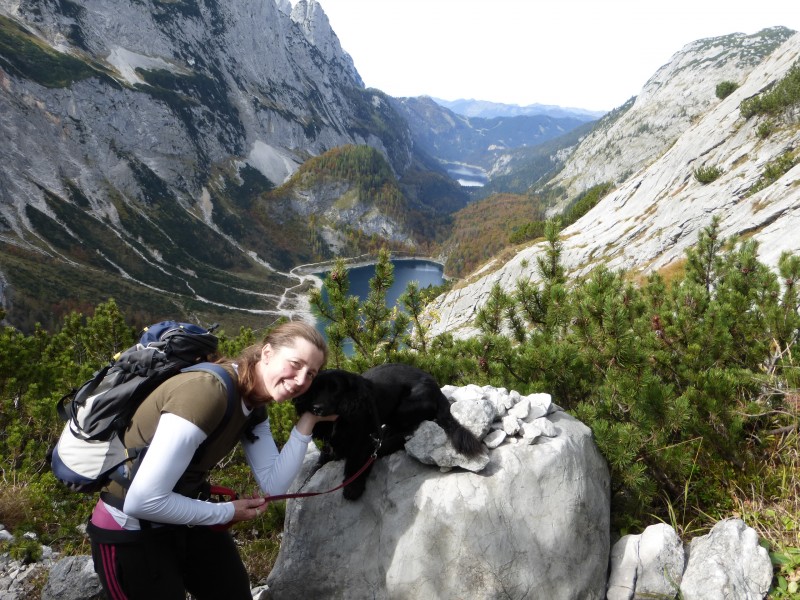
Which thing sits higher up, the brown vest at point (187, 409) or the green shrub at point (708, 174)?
the brown vest at point (187, 409)

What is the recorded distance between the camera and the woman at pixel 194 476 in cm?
262

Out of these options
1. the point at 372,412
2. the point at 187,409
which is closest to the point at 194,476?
the point at 187,409

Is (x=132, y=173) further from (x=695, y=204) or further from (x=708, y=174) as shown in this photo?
(x=695, y=204)

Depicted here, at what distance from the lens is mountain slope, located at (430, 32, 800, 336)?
76.4 ft

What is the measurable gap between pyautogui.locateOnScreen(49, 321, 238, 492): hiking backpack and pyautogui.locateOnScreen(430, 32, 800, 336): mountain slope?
1414 centimetres

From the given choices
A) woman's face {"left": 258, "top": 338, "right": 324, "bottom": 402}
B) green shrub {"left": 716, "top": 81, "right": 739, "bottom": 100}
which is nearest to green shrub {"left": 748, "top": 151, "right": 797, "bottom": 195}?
green shrub {"left": 716, "top": 81, "right": 739, "bottom": 100}

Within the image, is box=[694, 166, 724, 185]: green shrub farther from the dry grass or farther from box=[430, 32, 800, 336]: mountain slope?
the dry grass

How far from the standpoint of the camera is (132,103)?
152000 millimetres

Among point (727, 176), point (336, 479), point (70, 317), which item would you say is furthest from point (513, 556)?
point (727, 176)

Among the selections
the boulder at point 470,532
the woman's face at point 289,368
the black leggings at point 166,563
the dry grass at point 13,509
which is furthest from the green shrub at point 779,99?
the dry grass at point 13,509

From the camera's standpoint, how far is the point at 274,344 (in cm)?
310

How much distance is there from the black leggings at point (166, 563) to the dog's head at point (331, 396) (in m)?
1.12

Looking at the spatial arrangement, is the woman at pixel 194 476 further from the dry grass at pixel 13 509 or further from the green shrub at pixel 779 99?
the green shrub at pixel 779 99

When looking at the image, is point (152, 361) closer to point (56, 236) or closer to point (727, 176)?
point (727, 176)
